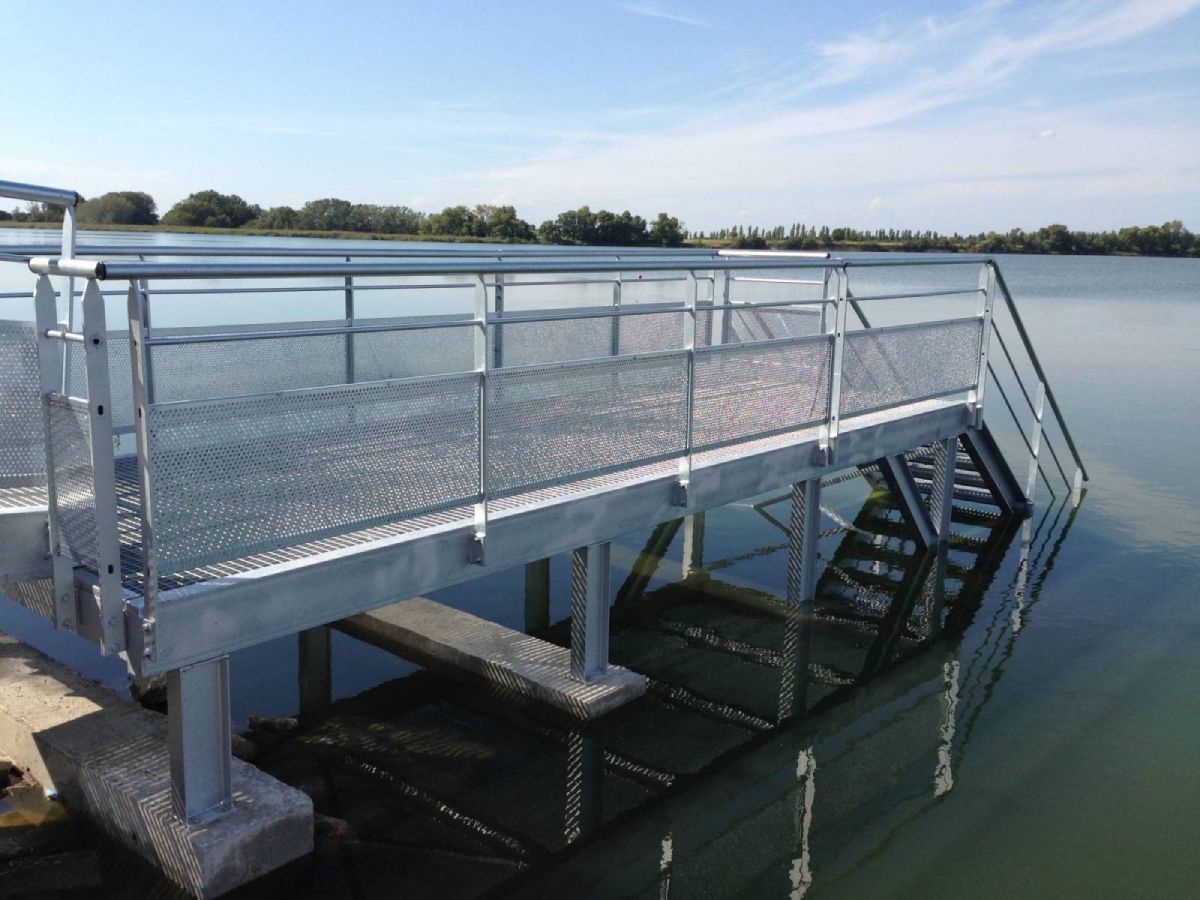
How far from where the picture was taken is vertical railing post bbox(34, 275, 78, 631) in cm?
414

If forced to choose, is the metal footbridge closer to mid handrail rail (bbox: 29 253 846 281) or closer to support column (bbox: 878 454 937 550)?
mid handrail rail (bbox: 29 253 846 281)

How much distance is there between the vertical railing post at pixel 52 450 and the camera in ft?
13.6

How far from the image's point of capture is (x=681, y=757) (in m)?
6.24

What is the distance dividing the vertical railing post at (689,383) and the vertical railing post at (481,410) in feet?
4.52

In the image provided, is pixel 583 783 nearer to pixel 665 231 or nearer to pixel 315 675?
pixel 315 675

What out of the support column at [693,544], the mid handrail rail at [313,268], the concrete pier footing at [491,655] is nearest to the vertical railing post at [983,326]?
the support column at [693,544]

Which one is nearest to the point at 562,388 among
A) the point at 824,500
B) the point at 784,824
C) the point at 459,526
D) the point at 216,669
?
the point at 459,526

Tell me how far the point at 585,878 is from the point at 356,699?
233cm

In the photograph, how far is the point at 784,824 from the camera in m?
5.59

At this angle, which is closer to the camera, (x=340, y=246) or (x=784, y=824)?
(x=784, y=824)

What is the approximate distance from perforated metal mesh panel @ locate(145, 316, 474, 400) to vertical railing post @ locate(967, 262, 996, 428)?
4.35m

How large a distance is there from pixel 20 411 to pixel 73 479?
50 cm

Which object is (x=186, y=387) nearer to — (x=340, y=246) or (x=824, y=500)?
(x=340, y=246)

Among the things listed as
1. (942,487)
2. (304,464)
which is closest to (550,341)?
(942,487)
